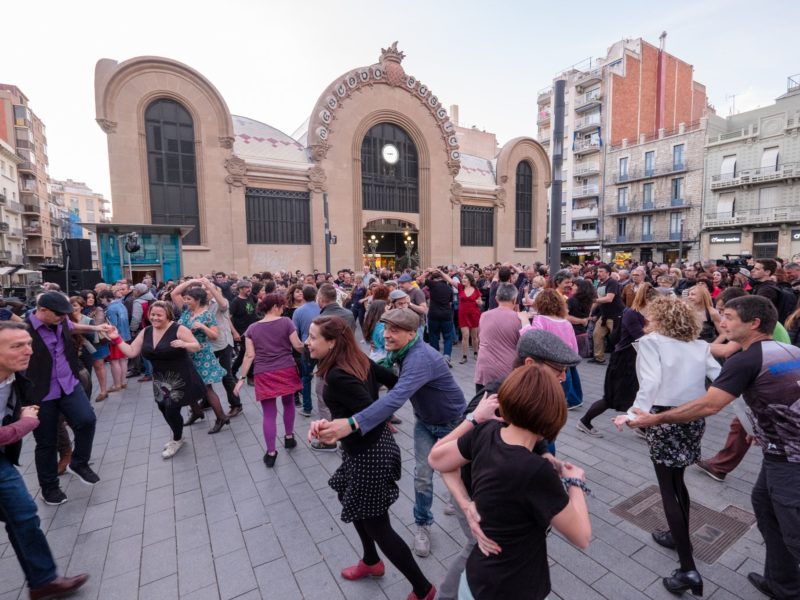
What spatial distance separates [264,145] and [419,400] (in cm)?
2503

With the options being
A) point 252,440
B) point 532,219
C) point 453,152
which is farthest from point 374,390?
point 532,219

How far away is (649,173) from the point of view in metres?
35.2

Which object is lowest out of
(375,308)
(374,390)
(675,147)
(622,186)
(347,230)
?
(374,390)

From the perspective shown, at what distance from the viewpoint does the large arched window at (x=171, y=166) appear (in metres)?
20.7

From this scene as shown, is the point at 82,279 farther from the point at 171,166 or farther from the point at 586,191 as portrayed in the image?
the point at 586,191

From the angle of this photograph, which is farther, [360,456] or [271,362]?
[271,362]

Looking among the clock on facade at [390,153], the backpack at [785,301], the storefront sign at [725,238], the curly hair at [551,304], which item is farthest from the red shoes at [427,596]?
the storefront sign at [725,238]

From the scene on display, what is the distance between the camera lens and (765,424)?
89.9 inches

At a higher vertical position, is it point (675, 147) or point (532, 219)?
point (675, 147)

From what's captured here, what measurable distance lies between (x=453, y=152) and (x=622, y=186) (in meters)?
20.1

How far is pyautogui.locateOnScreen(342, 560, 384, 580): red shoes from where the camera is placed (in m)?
2.81

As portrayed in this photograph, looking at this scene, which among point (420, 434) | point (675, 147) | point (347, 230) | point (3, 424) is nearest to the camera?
point (3, 424)

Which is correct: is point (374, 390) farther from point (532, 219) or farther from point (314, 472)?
point (532, 219)

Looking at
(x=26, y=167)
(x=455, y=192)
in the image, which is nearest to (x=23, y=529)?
(x=455, y=192)
